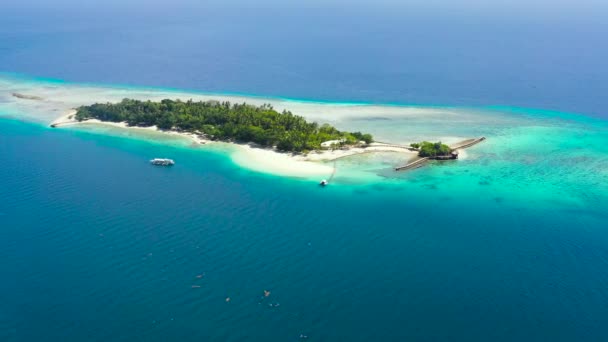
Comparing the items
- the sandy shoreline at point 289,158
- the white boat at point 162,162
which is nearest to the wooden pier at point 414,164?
the sandy shoreline at point 289,158

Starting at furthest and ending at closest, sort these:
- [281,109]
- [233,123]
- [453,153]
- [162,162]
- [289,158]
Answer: [281,109] < [233,123] < [453,153] < [289,158] < [162,162]

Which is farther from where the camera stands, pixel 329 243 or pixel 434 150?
pixel 434 150

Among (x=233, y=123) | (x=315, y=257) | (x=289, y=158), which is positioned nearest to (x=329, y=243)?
(x=315, y=257)

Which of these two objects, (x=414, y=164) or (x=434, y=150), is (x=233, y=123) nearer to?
(x=414, y=164)

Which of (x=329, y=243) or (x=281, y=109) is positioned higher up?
(x=281, y=109)

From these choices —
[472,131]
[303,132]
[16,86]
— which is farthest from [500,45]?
[16,86]

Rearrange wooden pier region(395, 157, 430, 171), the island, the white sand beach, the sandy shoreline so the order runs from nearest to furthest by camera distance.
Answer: the sandy shoreline
wooden pier region(395, 157, 430, 171)
the white sand beach
the island

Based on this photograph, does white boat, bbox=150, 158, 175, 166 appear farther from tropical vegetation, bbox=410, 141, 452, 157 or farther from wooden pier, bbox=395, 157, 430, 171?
tropical vegetation, bbox=410, 141, 452, 157

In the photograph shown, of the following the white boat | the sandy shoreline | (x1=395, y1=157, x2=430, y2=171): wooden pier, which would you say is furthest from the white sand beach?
the white boat
